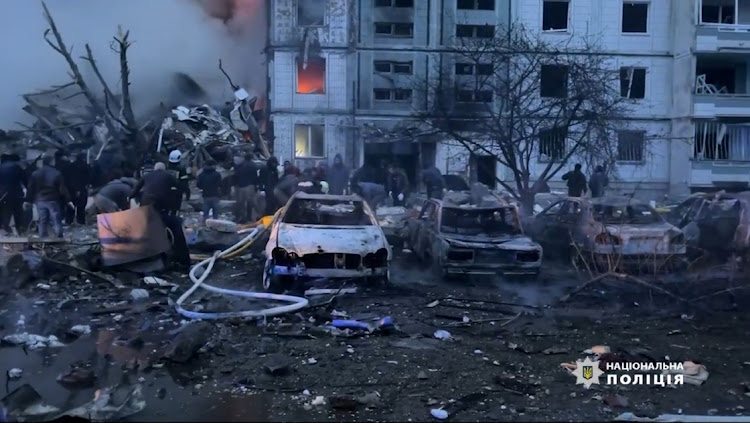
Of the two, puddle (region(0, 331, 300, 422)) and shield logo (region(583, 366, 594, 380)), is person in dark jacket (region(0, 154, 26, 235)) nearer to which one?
puddle (region(0, 331, 300, 422))

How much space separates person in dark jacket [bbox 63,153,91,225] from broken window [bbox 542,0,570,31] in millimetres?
17505

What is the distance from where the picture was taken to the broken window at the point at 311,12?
2408 cm

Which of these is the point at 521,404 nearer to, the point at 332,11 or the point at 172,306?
the point at 172,306

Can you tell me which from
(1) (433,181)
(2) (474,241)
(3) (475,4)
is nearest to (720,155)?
(3) (475,4)

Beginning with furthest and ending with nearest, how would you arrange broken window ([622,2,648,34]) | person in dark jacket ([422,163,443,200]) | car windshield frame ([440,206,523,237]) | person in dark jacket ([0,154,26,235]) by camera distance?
1. broken window ([622,2,648,34])
2. person in dark jacket ([422,163,443,200])
3. person in dark jacket ([0,154,26,235])
4. car windshield frame ([440,206,523,237])

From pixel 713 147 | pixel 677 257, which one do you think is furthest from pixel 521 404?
pixel 713 147

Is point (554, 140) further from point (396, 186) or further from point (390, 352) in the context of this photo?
point (390, 352)

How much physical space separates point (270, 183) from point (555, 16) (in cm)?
1495

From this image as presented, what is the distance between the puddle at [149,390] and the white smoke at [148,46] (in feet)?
48.4

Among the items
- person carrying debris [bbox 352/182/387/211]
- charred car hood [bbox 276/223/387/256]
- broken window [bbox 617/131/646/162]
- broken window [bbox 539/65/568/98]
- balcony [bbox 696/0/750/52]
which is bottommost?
person carrying debris [bbox 352/182/387/211]

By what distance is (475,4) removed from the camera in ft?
83.8

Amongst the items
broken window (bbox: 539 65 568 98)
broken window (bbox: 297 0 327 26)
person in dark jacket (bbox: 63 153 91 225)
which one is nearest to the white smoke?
broken window (bbox: 297 0 327 26)

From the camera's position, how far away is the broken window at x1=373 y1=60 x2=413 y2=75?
25013 millimetres

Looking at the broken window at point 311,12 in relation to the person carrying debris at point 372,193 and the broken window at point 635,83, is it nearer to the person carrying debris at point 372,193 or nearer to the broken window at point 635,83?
the person carrying debris at point 372,193
